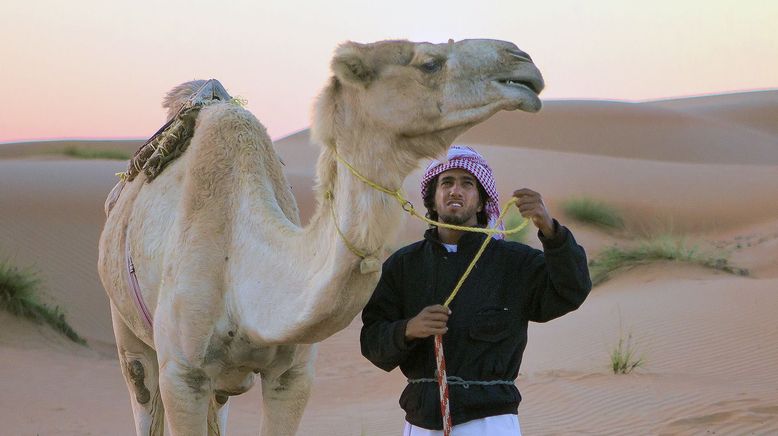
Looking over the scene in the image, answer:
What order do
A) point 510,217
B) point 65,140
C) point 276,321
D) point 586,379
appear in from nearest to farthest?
point 276,321 → point 586,379 → point 510,217 → point 65,140

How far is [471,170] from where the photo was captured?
13.2 ft

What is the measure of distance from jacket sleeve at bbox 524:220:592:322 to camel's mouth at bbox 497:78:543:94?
720 mm

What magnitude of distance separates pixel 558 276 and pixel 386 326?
691mm

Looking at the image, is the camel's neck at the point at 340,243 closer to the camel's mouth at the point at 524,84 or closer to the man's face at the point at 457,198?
the camel's mouth at the point at 524,84

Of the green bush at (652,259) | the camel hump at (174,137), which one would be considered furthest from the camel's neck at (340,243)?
the green bush at (652,259)

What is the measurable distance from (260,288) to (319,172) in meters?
0.53

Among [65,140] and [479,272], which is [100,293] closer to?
[479,272]

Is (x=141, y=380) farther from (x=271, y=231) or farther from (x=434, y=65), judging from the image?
(x=434, y=65)

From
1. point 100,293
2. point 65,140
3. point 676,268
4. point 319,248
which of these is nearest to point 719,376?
point 676,268

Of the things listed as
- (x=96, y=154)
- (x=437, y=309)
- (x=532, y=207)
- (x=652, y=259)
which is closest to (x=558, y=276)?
(x=532, y=207)

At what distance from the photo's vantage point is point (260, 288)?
3.89 meters

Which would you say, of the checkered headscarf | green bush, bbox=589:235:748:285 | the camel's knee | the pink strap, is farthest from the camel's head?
green bush, bbox=589:235:748:285

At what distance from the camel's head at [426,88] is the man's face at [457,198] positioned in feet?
2.01

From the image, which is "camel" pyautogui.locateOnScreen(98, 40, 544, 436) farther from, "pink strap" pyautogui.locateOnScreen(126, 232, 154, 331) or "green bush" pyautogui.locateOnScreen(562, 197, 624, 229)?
"green bush" pyautogui.locateOnScreen(562, 197, 624, 229)
